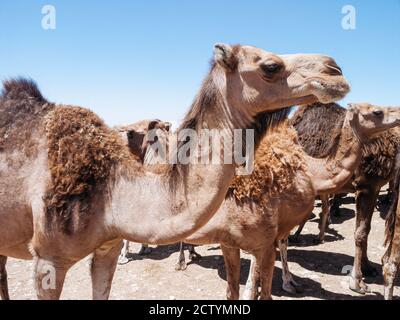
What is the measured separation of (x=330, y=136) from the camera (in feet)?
18.4

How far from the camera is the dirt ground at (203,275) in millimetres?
5840

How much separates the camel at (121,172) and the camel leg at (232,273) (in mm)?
1814

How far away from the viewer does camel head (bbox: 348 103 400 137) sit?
17.9 feet

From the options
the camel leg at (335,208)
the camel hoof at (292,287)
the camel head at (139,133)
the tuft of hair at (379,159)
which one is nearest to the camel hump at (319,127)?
the tuft of hair at (379,159)

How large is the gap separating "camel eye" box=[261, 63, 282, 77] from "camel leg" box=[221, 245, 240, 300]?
2.56 m

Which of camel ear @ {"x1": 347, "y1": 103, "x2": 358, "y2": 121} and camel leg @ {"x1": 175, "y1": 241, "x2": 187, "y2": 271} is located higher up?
camel ear @ {"x1": 347, "y1": 103, "x2": 358, "y2": 121}

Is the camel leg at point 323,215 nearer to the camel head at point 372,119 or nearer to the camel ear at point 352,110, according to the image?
the camel head at point 372,119

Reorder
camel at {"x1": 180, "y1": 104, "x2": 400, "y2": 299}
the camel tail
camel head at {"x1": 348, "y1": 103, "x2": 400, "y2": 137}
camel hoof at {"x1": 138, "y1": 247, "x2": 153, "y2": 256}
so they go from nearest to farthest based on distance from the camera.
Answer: camel at {"x1": 180, "y1": 104, "x2": 400, "y2": 299}
the camel tail
camel head at {"x1": 348, "y1": 103, "x2": 400, "y2": 137}
camel hoof at {"x1": 138, "y1": 247, "x2": 153, "y2": 256}

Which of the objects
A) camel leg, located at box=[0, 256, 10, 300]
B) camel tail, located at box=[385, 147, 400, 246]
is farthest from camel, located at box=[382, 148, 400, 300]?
camel leg, located at box=[0, 256, 10, 300]

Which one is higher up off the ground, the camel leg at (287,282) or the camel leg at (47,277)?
the camel leg at (47,277)

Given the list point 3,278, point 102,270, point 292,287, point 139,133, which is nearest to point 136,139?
point 139,133

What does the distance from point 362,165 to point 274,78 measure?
15.1 ft

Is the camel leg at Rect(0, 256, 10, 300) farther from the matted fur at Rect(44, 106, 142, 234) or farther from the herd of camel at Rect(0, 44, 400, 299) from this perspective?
the matted fur at Rect(44, 106, 142, 234)
